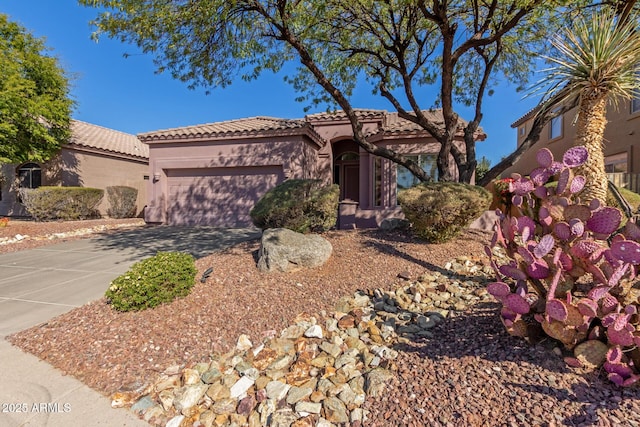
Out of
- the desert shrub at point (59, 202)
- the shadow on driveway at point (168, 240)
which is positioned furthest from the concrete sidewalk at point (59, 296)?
the desert shrub at point (59, 202)

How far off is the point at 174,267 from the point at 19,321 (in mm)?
2273

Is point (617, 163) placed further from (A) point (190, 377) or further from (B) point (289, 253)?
(A) point (190, 377)

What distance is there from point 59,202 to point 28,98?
4.51 metres

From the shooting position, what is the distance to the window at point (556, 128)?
50.0 ft

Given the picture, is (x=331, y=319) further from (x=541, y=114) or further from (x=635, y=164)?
(x=635, y=164)

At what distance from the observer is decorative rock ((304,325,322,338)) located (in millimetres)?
3551

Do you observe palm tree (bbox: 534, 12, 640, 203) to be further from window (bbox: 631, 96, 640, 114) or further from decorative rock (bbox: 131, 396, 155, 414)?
window (bbox: 631, 96, 640, 114)

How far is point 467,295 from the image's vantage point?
13.6ft

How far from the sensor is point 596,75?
4.66 meters

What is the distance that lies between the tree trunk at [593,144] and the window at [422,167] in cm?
677

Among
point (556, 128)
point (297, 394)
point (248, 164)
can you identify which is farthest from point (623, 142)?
point (297, 394)

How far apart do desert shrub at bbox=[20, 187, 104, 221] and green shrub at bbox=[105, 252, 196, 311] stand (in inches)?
512

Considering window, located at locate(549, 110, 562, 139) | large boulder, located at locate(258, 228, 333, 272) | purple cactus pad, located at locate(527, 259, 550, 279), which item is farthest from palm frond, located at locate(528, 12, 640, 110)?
window, located at locate(549, 110, 562, 139)

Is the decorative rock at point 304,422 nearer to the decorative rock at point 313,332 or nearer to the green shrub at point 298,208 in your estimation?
the decorative rock at point 313,332
